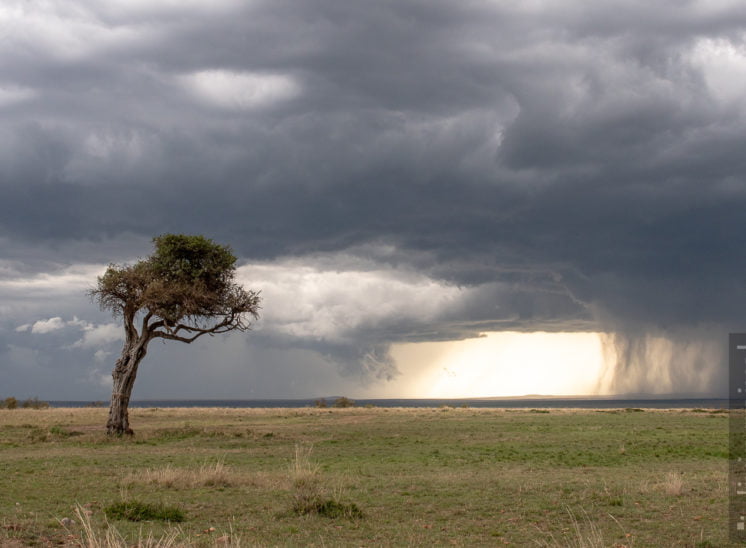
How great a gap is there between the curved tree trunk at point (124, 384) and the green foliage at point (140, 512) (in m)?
24.7

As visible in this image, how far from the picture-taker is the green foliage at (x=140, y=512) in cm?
1513

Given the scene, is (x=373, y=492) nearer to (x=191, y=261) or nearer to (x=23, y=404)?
(x=191, y=261)

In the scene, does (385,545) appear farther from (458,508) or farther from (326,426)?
(326,426)

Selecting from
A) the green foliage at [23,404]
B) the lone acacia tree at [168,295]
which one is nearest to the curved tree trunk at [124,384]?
the lone acacia tree at [168,295]

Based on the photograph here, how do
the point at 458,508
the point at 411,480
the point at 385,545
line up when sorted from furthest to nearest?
the point at 411,480, the point at 458,508, the point at 385,545

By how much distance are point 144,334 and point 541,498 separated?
95.7 ft

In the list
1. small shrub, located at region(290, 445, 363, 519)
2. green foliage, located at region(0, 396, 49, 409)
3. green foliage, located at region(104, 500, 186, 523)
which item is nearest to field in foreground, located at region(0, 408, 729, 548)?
small shrub, located at region(290, 445, 363, 519)

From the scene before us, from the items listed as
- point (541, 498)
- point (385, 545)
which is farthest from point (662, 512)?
point (385, 545)

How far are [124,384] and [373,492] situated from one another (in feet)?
82.7

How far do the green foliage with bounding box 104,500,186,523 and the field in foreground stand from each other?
0.29m

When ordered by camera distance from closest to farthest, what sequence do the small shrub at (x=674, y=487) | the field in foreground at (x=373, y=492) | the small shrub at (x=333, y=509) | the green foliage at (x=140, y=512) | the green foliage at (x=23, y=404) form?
1. the field in foreground at (x=373, y=492)
2. the green foliage at (x=140, y=512)
3. the small shrub at (x=333, y=509)
4. the small shrub at (x=674, y=487)
5. the green foliage at (x=23, y=404)

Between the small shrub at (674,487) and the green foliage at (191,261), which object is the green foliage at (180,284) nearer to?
the green foliage at (191,261)

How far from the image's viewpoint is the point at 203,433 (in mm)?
40594

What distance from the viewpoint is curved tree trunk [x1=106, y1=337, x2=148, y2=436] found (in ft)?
128
